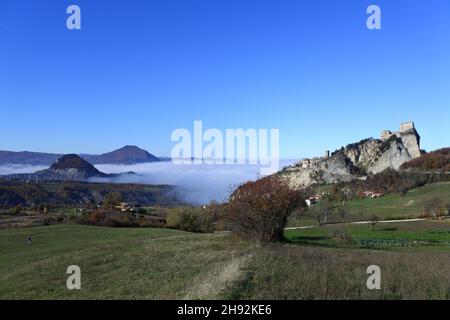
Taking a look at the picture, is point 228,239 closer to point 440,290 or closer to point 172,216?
point 440,290

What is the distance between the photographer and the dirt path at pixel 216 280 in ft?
42.7

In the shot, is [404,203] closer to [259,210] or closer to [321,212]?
[321,212]

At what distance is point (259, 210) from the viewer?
98.1ft

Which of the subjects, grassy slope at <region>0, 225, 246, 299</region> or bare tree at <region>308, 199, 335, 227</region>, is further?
bare tree at <region>308, 199, 335, 227</region>

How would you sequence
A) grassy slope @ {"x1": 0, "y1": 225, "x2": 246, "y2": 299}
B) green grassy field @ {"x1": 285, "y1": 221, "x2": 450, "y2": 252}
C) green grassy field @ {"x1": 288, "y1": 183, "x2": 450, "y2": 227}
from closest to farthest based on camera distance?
grassy slope @ {"x1": 0, "y1": 225, "x2": 246, "y2": 299} < green grassy field @ {"x1": 285, "y1": 221, "x2": 450, "y2": 252} < green grassy field @ {"x1": 288, "y1": 183, "x2": 450, "y2": 227}

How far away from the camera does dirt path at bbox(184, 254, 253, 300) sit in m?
13.0

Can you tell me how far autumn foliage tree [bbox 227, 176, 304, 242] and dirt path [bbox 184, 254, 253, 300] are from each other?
10211 millimetres

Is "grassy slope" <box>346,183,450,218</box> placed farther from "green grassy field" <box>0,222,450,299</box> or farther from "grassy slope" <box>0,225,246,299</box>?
"green grassy field" <box>0,222,450,299</box>

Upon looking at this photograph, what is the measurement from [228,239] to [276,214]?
3.53 meters

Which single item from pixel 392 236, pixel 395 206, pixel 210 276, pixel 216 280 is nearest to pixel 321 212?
pixel 392 236

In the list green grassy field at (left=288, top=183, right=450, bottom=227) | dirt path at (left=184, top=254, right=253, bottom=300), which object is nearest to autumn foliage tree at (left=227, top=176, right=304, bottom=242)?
dirt path at (left=184, top=254, right=253, bottom=300)

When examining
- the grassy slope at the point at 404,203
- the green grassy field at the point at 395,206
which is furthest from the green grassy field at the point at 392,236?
the grassy slope at the point at 404,203
